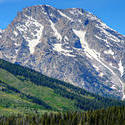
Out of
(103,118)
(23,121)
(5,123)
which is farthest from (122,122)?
(5,123)

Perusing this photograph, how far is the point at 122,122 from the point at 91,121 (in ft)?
57.7

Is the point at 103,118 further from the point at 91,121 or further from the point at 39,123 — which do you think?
the point at 39,123

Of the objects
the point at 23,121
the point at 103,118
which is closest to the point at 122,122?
the point at 103,118

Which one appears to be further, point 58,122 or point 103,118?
point 58,122

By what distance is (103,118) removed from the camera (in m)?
157

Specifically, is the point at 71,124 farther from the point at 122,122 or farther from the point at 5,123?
the point at 5,123

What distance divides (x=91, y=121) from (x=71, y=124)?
357 inches

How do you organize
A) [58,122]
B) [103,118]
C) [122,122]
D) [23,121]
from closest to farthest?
1. [122,122]
2. [103,118]
3. [58,122]
4. [23,121]

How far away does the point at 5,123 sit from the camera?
637ft

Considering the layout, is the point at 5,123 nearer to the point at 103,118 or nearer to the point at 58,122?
the point at 58,122

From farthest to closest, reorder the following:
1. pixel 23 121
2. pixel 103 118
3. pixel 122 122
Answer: pixel 23 121, pixel 103 118, pixel 122 122

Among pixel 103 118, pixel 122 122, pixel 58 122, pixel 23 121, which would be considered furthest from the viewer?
pixel 23 121

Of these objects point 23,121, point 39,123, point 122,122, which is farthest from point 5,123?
point 122,122

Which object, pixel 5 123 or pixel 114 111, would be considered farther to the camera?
pixel 5 123
